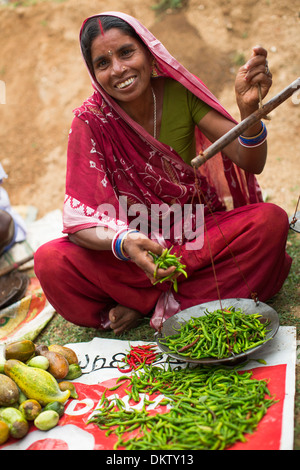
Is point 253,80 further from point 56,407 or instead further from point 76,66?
point 76,66

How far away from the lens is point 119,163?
11.0 ft

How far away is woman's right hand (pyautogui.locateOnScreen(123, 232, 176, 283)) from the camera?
2676mm

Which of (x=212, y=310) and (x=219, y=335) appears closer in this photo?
(x=219, y=335)

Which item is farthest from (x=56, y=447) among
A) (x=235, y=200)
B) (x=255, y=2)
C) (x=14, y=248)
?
(x=255, y=2)

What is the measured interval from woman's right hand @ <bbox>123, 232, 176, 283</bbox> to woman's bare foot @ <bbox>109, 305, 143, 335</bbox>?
741mm

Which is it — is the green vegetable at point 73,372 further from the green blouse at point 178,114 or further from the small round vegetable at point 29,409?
the green blouse at point 178,114

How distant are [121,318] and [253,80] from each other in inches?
72.5

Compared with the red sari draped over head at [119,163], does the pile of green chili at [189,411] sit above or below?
below

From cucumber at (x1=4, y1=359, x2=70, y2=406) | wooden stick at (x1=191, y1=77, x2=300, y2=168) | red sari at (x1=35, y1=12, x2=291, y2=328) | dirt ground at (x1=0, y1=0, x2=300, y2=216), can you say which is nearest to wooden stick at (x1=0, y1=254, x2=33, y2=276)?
red sari at (x1=35, y1=12, x2=291, y2=328)

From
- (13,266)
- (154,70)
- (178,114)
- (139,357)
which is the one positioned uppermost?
(154,70)

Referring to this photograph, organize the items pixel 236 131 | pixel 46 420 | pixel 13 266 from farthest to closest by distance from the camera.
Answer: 1. pixel 13 266
2. pixel 46 420
3. pixel 236 131

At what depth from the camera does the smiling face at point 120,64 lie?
9.86 feet

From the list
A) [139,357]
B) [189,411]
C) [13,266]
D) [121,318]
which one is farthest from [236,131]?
[13,266]

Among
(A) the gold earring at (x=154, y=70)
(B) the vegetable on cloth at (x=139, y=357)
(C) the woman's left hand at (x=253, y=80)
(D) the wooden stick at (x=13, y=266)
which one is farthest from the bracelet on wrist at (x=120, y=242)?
(D) the wooden stick at (x=13, y=266)
